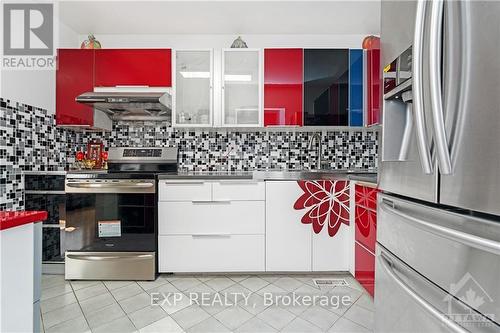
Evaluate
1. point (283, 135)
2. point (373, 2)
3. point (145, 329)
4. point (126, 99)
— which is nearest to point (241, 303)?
point (145, 329)

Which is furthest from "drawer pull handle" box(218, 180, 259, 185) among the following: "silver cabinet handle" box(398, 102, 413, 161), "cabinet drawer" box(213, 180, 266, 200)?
"silver cabinet handle" box(398, 102, 413, 161)

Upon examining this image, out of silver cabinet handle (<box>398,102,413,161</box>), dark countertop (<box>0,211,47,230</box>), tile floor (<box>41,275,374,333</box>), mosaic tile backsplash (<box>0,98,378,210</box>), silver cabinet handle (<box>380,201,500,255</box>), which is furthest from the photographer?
mosaic tile backsplash (<box>0,98,378,210</box>)

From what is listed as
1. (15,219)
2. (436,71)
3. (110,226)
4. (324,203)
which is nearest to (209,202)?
(110,226)

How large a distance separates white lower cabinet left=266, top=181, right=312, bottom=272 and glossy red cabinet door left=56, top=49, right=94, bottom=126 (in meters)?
1.98

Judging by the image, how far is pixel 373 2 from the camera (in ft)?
7.61

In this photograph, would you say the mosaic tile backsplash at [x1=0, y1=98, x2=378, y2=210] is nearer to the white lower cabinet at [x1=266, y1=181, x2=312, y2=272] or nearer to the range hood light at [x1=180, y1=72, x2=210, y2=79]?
the range hood light at [x1=180, y1=72, x2=210, y2=79]

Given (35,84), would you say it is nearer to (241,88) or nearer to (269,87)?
(241,88)

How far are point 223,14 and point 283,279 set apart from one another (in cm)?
251

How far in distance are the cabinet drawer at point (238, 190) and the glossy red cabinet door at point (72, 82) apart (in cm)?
A: 147

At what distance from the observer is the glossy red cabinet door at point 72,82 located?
2.49 meters

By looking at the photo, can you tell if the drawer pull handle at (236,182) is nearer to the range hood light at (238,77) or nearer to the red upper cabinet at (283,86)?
the red upper cabinet at (283,86)

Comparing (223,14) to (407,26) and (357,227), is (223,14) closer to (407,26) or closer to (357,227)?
(407,26)

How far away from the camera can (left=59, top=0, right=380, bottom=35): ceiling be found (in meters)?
2.35

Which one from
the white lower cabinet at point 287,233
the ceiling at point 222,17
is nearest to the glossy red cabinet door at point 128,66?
the ceiling at point 222,17
